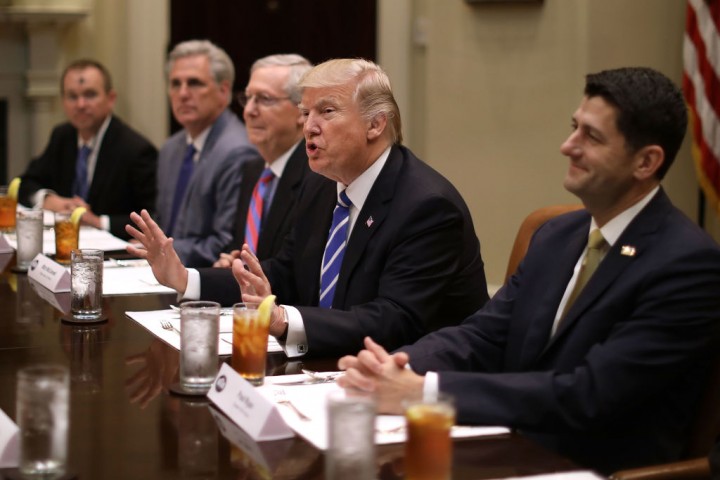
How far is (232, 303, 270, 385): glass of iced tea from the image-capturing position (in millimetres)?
2051

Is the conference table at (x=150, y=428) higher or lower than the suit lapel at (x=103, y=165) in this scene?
lower

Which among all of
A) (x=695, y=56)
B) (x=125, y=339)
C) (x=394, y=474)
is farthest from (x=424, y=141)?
(x=394, y=474)

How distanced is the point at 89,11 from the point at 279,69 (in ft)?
10.3

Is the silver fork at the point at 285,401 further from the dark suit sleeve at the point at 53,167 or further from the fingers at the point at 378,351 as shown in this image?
the dark suit sleeve at the point at 53,167

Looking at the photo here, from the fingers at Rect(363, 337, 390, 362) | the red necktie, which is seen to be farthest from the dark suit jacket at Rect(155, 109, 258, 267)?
the fingers at Rect(363, 337, 390, 362)

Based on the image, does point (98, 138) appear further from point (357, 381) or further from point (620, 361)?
point (620, 361)

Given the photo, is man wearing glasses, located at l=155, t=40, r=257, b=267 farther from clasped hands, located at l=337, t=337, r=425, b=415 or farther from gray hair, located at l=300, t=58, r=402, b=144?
clasped hands, located at l=337, t=337, r=425, b=415

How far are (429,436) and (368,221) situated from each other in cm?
141

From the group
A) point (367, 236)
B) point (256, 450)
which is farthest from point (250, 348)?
point (367, 236)

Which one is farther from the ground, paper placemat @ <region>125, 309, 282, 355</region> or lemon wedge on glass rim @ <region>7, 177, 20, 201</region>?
lemon wedge on glass rim @ <region>7, 177, 20, 201</region>

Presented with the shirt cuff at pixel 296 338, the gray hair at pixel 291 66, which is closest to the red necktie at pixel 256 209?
the gray hair at pixel 291 66

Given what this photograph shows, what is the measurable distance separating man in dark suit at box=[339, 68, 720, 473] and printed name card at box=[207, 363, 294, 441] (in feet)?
0.69

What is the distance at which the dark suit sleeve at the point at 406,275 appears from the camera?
2.58 m

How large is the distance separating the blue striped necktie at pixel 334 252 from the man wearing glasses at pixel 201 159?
1.39 m
